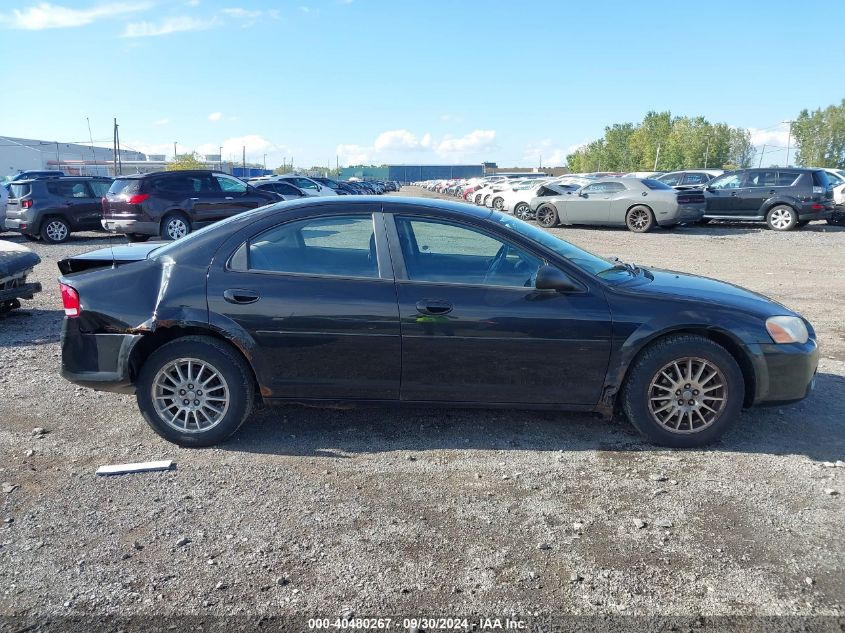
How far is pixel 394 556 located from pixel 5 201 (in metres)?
17.5

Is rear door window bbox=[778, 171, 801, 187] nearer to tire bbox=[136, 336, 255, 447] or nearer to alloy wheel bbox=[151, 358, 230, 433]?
tire bbox=[136, 336, 255, 447]

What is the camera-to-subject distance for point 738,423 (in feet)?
15.7

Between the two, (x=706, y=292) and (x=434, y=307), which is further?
(x=706, y=292)

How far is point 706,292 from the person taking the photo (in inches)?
177

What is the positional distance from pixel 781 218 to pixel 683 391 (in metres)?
17.0

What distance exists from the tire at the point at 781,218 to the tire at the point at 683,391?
16662 millimetres

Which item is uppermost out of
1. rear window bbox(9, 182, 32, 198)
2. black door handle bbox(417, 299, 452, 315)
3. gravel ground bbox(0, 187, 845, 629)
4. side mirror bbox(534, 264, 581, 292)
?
rear window bbox(9, 182, 32, 198)

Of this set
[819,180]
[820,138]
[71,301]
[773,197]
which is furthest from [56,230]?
[820,138]

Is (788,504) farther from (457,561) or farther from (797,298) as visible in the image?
(797,298)

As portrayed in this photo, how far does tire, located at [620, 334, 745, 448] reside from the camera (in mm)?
4219

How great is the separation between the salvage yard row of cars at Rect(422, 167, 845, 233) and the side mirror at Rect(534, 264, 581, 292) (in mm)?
15643

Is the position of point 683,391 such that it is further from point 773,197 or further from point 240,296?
point 773,197

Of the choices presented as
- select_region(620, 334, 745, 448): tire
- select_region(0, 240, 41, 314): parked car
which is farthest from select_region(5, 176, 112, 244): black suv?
select_region(620, 334, 745, 448): tire

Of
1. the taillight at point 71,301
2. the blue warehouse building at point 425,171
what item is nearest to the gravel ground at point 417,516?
the taillight at point 71,301
